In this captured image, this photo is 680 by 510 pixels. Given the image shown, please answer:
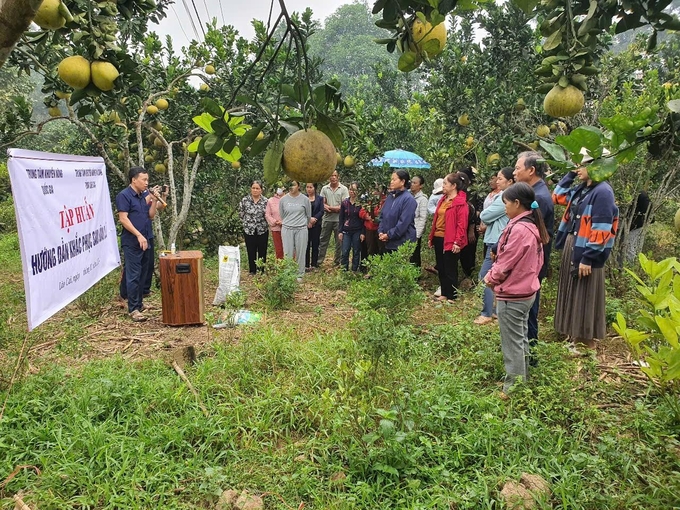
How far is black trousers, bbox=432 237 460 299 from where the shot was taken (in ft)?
18.7

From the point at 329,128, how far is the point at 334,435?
1923mm

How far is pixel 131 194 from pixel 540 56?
16.9ft

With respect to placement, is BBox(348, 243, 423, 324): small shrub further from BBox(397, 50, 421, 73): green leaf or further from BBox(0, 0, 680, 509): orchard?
BBox(397, 50, 421, 73): green leaf

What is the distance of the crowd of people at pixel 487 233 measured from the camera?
3182 millimetres

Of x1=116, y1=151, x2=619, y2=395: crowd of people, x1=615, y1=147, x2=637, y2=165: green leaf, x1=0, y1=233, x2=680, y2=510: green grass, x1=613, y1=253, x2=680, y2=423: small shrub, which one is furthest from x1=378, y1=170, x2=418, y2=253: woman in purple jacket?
x1=615, y1=147, x2=637, y2=165: green leaf

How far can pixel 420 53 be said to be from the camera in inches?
60.4

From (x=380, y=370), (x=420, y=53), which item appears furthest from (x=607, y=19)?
(x=380, y=370)

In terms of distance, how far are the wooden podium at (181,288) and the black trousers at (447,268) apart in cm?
281

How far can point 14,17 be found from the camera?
105 cm

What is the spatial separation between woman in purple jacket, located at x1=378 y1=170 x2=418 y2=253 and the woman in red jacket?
A: 300 millimetres

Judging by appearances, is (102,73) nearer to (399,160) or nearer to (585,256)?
(585,256)

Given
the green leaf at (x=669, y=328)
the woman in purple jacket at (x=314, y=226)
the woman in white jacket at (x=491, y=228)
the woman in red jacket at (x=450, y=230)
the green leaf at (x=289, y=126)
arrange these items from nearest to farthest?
the green leaf at (x=289, y=126), the green leaf at (x=669, y=328), the woman in white jacket at (x=491, y=228), the woman in red jacket at (x=450, y=230), the woman in purple jacket at (x=314, y=226)

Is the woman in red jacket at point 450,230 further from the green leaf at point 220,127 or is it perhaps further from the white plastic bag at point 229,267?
the green leaf at point 220,127

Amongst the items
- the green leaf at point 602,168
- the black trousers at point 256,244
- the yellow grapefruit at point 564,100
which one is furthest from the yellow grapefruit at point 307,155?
the black trousers at point 256,244
